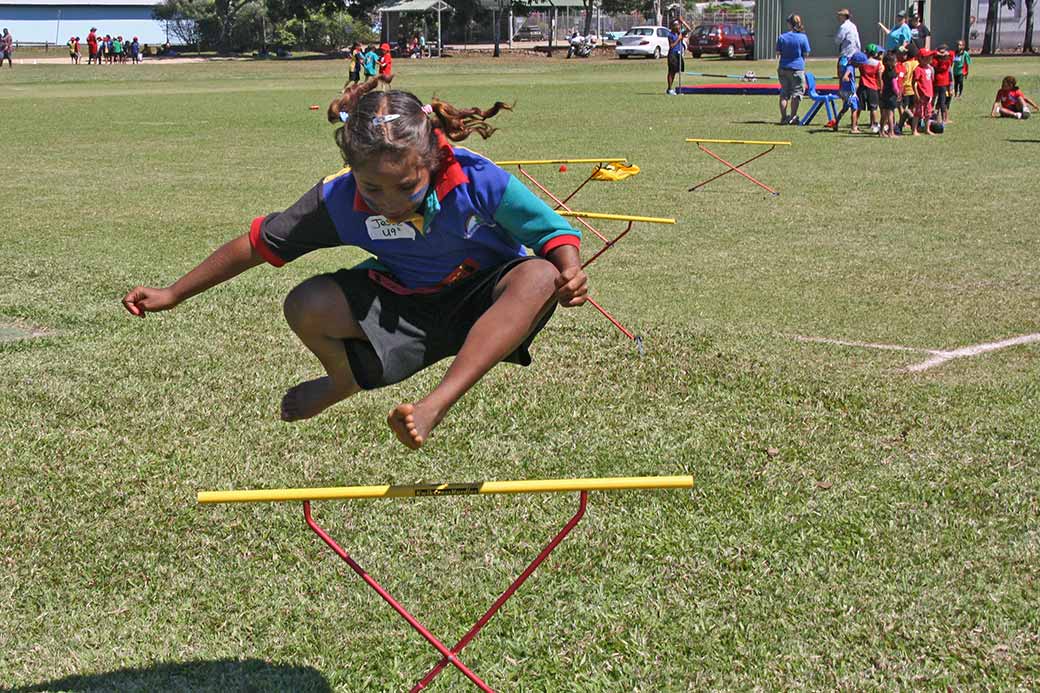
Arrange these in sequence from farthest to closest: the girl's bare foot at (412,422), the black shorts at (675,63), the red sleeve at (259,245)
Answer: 1. the black shorts at (675,63)
2. the red sleeve at (259,245)
3. the girl's bare foot at (412,422)

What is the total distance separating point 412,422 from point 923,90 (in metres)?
21.2

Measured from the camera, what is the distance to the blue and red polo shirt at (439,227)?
3.99m

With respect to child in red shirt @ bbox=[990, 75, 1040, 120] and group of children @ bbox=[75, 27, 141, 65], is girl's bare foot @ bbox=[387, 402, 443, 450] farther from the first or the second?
group of children @ bbox=[75, 27, 141, 65]

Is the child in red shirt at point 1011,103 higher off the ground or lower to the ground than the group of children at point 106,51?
lower

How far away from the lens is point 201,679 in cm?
412

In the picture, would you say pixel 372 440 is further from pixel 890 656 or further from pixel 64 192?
pixel 64 192

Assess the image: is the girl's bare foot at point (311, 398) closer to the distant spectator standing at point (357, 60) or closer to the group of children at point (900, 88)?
the group of children at point (900, 88)

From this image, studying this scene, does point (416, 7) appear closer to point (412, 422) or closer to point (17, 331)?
point (17, 331)

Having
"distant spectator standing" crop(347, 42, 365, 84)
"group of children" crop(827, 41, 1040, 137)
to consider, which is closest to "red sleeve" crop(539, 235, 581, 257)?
"group of children" crop(827, 41, 1040, 137)

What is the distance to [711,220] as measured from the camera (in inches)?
544

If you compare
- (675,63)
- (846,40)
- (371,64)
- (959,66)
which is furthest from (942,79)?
(371,64)

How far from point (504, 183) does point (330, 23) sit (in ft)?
247

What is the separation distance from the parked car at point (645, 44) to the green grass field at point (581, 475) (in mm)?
49801

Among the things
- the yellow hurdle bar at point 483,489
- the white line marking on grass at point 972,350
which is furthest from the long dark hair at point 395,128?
the white line marking on grass at point 972,350
